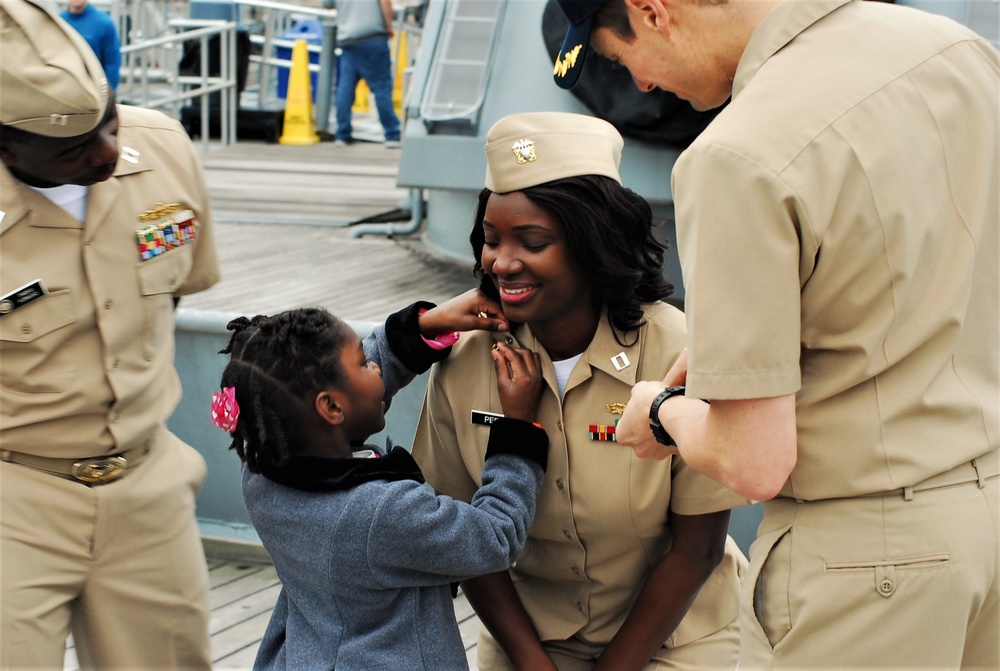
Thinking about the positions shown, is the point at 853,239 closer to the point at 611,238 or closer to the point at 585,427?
the point at 611,238

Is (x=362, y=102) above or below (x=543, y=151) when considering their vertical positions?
below

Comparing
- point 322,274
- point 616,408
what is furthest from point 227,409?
point 322,274

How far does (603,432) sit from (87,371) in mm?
1099

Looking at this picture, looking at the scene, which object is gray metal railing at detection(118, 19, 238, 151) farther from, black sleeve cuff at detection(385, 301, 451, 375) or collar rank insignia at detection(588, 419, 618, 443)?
collar rank insignia at detection(588, 419, 618, 443)

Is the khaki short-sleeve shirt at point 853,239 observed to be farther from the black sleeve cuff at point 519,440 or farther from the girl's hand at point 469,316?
the girl's hand at point 469,316

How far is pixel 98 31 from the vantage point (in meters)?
8.22

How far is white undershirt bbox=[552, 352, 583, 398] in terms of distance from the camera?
2.32 m

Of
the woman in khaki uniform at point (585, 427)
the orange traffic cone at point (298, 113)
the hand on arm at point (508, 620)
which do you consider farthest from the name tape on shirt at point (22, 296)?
the orange traffic cone at point (298, 113)

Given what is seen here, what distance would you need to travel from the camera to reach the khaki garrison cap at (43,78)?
229cm

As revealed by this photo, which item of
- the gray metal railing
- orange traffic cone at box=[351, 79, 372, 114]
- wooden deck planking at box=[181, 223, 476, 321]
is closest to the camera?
wooden deck planking at box=[181, 223, 476, 321]

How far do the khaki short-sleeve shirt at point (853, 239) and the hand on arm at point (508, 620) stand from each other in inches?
32.3

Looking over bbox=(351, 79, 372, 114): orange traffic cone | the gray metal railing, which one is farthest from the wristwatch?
bbox=(351, 79, 372, 114): orange traffic cone

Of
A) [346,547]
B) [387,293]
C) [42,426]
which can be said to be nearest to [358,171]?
[387,293]

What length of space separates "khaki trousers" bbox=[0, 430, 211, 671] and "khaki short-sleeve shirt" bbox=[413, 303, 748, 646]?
68 centimetres
